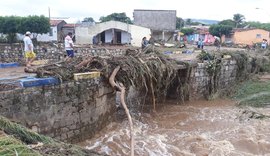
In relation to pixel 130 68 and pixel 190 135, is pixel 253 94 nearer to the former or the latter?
pixel 190 135

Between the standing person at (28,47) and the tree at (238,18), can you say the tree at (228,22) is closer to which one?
the tree at (238,18)

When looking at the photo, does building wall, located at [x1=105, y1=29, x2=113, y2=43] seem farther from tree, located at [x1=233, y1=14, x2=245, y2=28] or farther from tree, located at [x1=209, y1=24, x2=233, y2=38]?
tree, located at [x1=233, y1=14, x2=245, y2=28]

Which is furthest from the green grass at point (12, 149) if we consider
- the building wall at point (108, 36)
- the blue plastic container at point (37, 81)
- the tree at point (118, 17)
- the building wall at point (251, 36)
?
the tree at point (118, 17)

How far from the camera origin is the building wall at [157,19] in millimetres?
39406

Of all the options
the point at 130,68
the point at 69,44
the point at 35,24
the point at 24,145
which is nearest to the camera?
the point at 24,145

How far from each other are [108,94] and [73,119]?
1791 millimetres

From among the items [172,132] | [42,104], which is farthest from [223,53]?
[42,104]

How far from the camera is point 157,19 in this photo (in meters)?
39.5

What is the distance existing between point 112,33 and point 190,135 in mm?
27343

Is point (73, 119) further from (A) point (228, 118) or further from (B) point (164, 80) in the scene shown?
(A) point (228, 118)

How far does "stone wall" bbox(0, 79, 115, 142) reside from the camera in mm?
7996

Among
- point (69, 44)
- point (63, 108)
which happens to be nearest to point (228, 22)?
point (69, 44)

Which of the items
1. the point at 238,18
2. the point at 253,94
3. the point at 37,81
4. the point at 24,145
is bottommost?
the point at 253,94

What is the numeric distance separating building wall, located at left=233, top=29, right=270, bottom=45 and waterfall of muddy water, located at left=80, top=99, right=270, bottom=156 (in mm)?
31836
